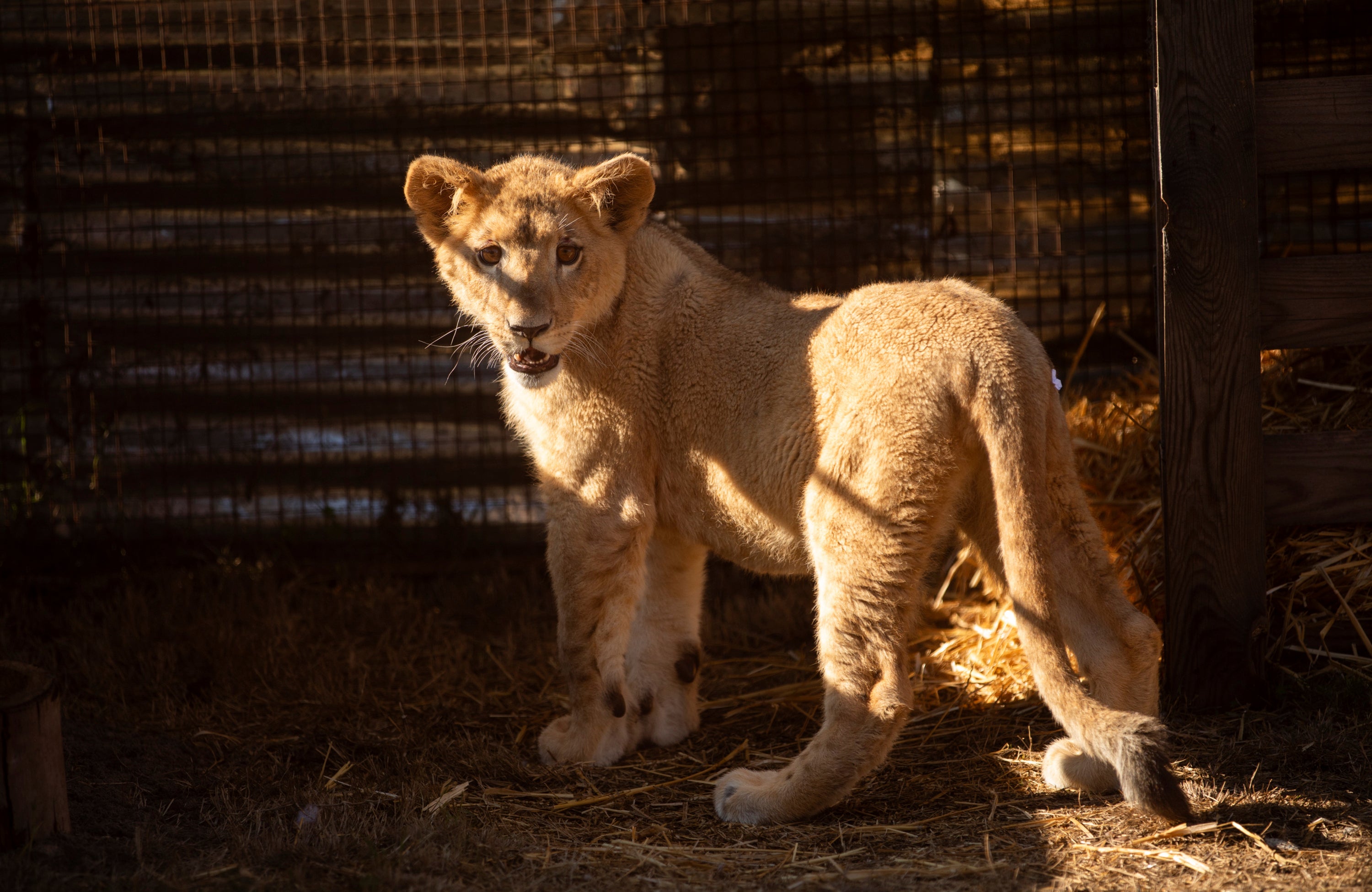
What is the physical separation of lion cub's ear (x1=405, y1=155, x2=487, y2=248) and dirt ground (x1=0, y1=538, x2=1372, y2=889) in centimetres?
192

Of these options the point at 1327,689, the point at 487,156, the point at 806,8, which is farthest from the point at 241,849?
the point at 806,8

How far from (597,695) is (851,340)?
1.59 meters

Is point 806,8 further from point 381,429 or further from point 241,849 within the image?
point 241,849

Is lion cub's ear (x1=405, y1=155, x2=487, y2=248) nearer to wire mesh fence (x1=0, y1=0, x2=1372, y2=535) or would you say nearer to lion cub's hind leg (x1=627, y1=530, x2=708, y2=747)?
lion cub's hind leg (x1=627, y1=530, x2=708, y2=747)

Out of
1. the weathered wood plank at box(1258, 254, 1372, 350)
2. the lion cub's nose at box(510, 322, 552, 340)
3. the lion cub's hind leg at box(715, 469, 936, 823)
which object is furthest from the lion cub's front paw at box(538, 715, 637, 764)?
the weathered wood plank at box(1258, 254, 1372, 350)

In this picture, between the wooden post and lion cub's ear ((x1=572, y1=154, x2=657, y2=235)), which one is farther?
lion cub's ear ((x1=572, y1=154, x2=657, y2=235))

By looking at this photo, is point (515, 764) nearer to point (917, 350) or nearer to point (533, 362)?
point (533, 362)

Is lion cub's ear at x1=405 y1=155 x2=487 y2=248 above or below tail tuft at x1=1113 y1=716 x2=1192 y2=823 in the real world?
above

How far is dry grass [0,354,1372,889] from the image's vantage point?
9.93 ft

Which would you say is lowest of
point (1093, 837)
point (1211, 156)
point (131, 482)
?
point (1093, 837)

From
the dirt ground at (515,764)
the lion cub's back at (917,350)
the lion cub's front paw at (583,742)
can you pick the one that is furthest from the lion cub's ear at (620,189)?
the dirt ground at (515,764)

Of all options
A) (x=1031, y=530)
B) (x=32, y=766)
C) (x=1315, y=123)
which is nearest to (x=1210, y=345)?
(x=1315, y=123)

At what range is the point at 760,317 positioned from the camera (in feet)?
12.9

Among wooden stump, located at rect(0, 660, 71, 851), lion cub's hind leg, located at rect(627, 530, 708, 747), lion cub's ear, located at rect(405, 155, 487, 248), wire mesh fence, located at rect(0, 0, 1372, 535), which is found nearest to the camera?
wooden stump, located at rect(0, 660, 71, 851)
